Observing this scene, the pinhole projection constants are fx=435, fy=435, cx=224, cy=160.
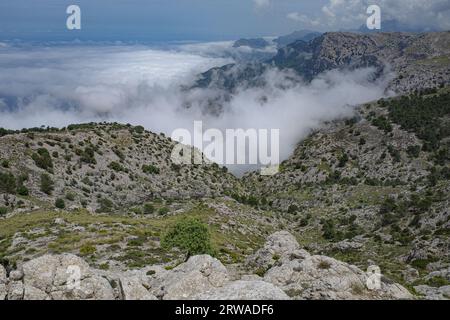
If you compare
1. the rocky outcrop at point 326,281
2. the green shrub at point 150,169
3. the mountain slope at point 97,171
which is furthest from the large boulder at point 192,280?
the green shrub at point 150,169

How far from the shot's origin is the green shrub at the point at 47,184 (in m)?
92.8

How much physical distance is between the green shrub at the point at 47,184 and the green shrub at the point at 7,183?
5.72 metres

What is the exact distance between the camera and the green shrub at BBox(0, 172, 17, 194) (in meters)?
85.9

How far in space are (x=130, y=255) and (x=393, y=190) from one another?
354 feet

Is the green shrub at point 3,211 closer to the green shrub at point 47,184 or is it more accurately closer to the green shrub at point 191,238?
the green shrub at point 47,184

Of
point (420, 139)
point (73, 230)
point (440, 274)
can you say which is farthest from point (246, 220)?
point (420, 139)

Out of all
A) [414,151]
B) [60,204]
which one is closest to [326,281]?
[60,204]

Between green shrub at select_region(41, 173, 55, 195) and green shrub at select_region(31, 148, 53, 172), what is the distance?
4.97 m

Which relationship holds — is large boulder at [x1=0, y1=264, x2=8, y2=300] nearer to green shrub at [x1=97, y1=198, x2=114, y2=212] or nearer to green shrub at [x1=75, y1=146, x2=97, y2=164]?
green shrub at [x1=97, y1=198, x2=114, y2=212]

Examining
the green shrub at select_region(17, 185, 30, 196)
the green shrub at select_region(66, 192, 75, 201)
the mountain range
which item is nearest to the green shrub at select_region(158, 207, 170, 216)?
the mountain range

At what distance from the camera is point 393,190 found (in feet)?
455

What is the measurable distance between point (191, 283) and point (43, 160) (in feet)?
272
